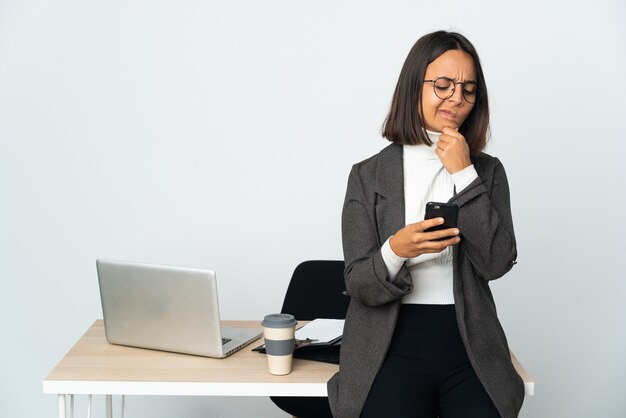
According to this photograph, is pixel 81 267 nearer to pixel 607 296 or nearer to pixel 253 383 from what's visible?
pixel 253 383

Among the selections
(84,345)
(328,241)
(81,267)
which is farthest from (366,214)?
(81,267)

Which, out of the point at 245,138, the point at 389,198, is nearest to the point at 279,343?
the point at 389,198

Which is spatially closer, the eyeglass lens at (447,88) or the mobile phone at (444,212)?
the mobile phone at (444,212)

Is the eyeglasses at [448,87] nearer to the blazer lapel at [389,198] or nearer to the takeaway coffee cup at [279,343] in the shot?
the blazer lapel at [389,198]

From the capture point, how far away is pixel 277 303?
362 centimetres

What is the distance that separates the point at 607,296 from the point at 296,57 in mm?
1807

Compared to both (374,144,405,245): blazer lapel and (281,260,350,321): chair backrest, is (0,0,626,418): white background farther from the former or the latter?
(374,144,405,245): blazer lapel

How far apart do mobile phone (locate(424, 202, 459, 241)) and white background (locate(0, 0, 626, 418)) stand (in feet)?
5.97

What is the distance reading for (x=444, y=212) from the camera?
1743 mm

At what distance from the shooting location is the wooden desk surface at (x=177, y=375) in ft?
6.12

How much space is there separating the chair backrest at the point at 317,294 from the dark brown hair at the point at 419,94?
31.6 inches

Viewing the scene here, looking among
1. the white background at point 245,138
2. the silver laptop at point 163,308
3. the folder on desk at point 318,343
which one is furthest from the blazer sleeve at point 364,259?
the white background at point 245,138

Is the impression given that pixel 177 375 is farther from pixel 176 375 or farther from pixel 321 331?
pixel 321 331

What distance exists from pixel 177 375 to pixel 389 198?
2.22 ft
